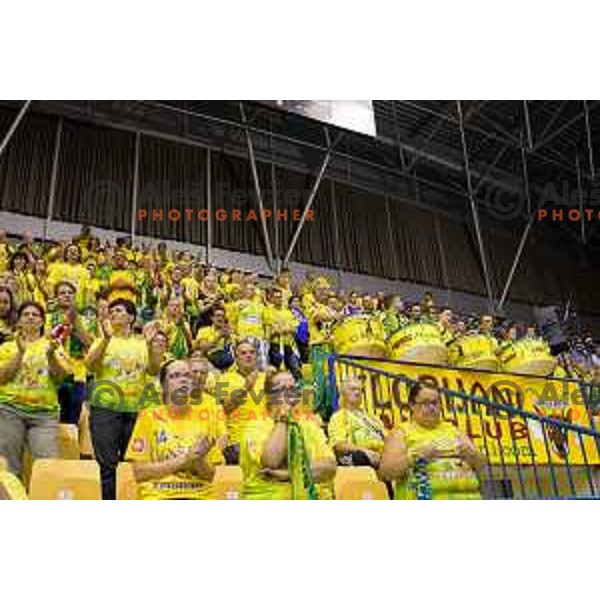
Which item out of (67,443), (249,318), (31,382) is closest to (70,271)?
(249,318)

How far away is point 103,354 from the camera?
3691 millimetres

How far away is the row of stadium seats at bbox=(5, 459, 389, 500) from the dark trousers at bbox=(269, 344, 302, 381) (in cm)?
213

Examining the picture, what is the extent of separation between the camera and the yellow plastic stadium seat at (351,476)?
3158 millimetres

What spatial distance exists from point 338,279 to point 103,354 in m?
7.73

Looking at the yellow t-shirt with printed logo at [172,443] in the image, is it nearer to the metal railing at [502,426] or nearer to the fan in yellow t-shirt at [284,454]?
the fan in yellow t-shirt at [284,454]

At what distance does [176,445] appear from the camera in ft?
9.86

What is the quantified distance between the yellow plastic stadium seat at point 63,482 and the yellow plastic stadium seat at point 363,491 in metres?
1.10

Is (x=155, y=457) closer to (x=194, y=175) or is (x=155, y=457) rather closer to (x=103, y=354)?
(x=103, y=354)

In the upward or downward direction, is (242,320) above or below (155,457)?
above

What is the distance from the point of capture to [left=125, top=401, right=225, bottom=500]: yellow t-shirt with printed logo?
2861 mm

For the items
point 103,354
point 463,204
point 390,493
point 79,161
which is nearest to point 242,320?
point 103,354

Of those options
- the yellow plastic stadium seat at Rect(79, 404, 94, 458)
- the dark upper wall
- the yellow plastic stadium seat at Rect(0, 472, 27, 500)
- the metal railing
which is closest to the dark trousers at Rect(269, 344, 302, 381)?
the metal railing

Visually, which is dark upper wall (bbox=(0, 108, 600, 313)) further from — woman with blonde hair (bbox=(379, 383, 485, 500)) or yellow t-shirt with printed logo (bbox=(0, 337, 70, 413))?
woman with blonde hair (bbox=(379, 383, 485, 500))

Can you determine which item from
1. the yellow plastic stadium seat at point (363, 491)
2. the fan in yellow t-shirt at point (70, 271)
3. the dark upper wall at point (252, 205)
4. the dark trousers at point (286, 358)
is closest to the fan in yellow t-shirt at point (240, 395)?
the yellow plastic stadium seat at point (363, 491)
